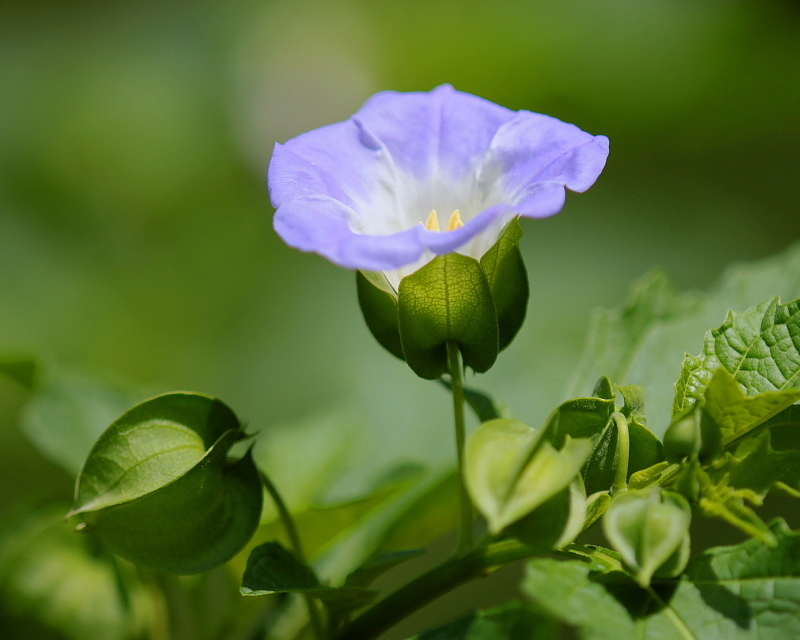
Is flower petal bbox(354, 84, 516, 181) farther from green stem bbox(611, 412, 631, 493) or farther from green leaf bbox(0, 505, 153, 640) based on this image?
green leaf bbox(0, 505, 153, 640)

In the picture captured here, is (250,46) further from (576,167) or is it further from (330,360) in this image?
(576,167)

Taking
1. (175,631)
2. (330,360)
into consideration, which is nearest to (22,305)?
(330,360)

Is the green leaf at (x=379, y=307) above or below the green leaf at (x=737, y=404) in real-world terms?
above

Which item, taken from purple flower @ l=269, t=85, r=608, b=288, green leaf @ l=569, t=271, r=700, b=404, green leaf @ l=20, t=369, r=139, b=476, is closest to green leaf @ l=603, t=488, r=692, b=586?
purple flower @ l=269, t=85, r=608, b=288

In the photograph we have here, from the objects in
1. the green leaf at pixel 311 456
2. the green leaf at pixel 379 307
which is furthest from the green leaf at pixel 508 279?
the green leaf at pixel 311 456

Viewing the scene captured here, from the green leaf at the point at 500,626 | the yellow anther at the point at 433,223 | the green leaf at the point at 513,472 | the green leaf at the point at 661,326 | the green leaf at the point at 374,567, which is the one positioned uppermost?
the yellow anther at the point at 433,223

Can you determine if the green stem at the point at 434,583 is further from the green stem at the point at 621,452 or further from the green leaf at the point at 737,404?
the green leaf at the point at 737,404
